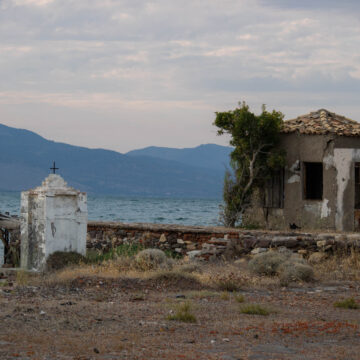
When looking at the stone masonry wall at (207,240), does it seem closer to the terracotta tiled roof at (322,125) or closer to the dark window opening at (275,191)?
the dark window opening at (275,191)

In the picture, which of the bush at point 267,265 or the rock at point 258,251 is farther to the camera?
the rock at point 258,251

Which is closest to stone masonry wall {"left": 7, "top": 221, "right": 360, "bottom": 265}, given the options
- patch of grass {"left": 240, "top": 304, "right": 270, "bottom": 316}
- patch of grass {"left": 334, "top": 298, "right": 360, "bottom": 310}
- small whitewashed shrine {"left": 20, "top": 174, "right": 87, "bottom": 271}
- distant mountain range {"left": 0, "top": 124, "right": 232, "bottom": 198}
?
small whitewashed shrine {"left": 20, "top": 174, "right": 87, "bottom": 271}

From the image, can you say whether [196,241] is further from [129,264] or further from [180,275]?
[180,275]

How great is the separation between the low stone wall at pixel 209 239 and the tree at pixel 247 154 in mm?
3498

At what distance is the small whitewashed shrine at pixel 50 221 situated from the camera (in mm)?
14156

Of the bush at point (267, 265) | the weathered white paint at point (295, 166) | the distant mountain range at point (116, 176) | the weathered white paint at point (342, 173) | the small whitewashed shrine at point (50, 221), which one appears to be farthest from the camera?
the distant mountain range at point (116, 176)

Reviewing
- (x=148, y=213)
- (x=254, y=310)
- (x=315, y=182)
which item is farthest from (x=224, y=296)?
(x=148, y=213)

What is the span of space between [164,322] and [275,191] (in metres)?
12.9

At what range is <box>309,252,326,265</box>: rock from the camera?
15320 mm

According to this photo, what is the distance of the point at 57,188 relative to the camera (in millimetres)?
14312

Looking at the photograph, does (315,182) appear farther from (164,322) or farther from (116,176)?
(116,176)

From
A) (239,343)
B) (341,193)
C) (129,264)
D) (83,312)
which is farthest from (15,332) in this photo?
(341,193)

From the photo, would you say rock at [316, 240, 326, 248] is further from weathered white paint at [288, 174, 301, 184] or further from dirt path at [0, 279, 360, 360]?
weathered white paint at [288, 174, 301, 184]

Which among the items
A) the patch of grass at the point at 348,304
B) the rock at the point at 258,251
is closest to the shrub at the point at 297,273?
the patch of grass at the point at 348,304
